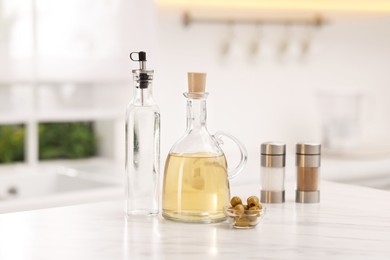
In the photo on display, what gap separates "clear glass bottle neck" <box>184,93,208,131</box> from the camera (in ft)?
4.47

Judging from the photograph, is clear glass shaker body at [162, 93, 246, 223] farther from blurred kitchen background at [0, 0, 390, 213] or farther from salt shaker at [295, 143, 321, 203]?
blurred kitchen background at [0, 0, 390, 213]

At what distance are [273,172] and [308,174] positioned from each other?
77 millimetres

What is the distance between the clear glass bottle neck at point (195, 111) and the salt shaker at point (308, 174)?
288 mm

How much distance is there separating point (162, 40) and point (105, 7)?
0.43m

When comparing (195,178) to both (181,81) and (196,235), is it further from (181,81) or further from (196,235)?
(181,81)

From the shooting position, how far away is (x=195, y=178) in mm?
1323

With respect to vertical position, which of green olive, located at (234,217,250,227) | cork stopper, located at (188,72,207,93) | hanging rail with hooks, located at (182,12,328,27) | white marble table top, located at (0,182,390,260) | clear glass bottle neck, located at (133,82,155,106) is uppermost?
hanging rail with hooks, located at (182,12,328,27)

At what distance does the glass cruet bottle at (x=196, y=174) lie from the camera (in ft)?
4.35

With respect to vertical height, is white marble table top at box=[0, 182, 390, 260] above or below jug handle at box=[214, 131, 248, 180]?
below

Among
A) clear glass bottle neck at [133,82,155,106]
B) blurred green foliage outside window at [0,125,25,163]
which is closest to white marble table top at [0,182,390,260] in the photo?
clear glass bottle neck at [133,82,155,106]

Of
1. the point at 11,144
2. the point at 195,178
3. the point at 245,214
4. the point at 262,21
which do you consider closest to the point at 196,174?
the point at 195,178

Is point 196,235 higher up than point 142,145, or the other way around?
point 142,145

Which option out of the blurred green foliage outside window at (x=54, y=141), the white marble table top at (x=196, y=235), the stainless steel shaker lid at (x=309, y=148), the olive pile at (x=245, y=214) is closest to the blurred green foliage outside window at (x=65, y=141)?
the blurred green foliage outside window at (x=54, y=141)

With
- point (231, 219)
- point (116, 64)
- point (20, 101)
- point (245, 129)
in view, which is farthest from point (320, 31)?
point (231, 219)
